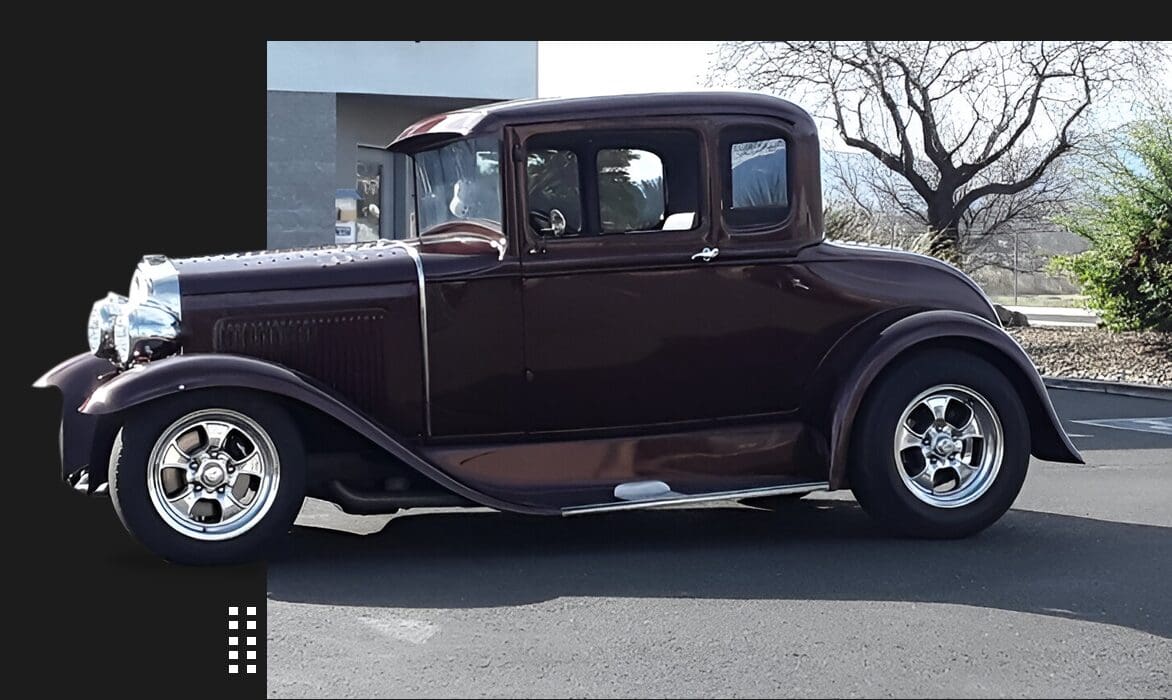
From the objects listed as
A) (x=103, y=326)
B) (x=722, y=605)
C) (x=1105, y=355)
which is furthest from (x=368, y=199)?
(x=722, y=605)

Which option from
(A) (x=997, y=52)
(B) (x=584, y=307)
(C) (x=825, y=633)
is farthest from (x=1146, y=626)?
(A) (x=997, y=52)

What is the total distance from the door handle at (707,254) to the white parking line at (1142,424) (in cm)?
641

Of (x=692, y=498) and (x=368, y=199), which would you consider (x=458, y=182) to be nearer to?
(x=692, y=498)

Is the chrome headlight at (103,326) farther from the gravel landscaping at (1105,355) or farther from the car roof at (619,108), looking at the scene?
the gravel landscaping at (1105,355)

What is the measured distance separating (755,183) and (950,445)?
173cm

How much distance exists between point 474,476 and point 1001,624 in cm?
264

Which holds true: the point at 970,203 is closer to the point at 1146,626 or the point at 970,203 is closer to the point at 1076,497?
the point at 1076,497

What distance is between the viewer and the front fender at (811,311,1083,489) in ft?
22.9

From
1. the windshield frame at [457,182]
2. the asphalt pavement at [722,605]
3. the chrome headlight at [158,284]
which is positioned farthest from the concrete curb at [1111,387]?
the chrome headlight at [158,284]

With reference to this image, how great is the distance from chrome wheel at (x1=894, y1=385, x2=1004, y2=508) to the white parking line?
534 centimetres

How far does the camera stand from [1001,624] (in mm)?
5496

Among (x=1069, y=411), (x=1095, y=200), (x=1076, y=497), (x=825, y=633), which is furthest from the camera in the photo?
(x=1095, y=200)

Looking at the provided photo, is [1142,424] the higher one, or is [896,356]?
[896,356]

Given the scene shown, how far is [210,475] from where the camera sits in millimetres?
6332
